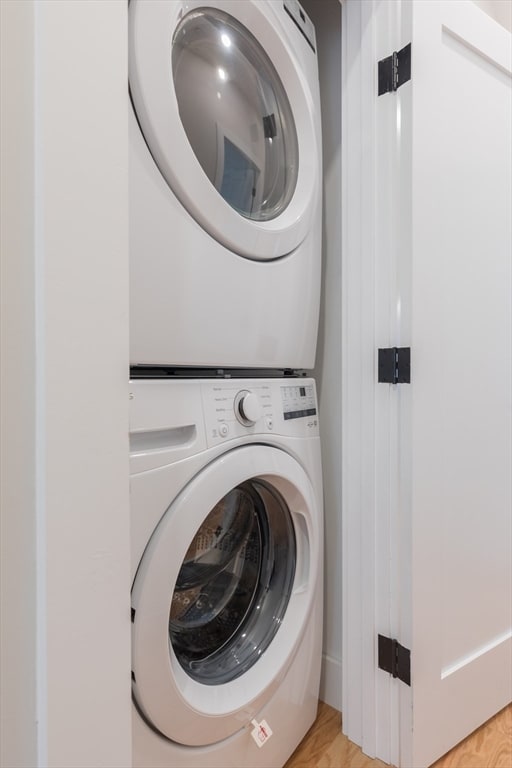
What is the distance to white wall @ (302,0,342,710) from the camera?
134 cm

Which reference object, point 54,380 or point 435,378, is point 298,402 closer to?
point 435,378

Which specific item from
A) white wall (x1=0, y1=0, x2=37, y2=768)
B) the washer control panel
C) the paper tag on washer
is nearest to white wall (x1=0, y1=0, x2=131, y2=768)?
white wall (x1=0, y1=0, x2=37, y2=768)

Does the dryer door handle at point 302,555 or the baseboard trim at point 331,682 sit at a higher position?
the dryer door handle at point 302,555

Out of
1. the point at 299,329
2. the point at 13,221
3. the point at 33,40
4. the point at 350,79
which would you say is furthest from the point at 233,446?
the point at 350,79

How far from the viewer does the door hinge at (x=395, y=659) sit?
1.10 meters

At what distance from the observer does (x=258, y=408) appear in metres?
0.94

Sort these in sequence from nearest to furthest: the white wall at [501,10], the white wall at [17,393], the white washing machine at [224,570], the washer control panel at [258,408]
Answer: the white wall at [17,393]
the white washing machine at [224,570]
the washer control panel at [258,408]
the white wall at [501,10]

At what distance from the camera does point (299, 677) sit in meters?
1.08

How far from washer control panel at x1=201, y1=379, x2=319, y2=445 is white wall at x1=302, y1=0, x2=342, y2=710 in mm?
228

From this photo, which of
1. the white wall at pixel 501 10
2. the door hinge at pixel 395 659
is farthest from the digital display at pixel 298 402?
the white wall at pixel 501 10

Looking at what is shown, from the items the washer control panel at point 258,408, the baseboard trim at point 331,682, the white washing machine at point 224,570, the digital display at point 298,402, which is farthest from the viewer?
the baseboard trim at point 331,682

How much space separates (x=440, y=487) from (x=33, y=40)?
114 cm

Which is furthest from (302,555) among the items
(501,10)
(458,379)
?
(501,10)

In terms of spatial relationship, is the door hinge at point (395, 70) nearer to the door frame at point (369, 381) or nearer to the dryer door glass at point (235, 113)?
the door frame at point (369, 381)
